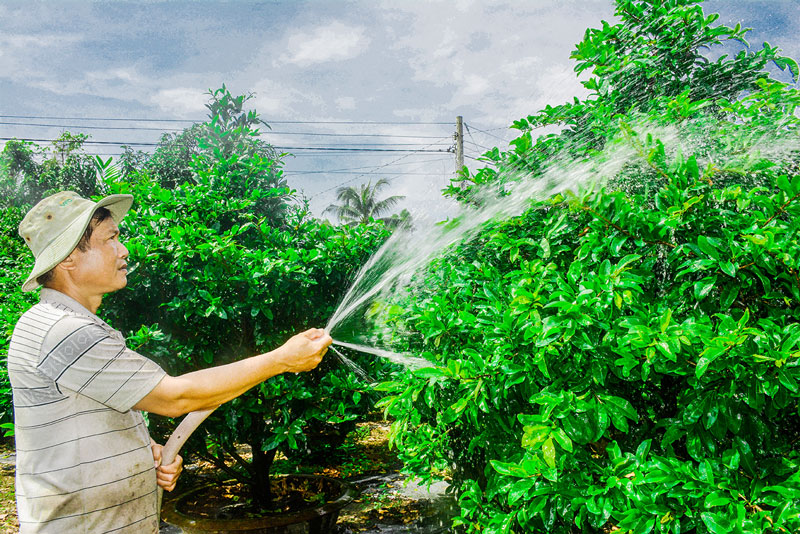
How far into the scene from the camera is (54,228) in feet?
6.22

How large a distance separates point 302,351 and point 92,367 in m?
0.67

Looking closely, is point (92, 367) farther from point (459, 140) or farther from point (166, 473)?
point (459, 140)

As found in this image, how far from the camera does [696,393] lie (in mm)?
1789

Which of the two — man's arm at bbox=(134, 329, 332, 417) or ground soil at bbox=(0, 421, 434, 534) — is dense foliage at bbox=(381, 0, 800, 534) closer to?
man's arm at bbox=(134, 329, 332, 417)

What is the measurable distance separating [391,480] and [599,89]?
5.93 m

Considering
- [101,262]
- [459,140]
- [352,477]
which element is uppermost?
[459,140]

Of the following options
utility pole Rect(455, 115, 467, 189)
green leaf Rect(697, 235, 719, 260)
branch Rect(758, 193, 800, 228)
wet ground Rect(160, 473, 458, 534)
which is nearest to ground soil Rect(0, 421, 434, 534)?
wet ground Rect(160, 473, 458, 534)

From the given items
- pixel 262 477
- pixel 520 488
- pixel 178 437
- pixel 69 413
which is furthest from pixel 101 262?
pixel 262 477

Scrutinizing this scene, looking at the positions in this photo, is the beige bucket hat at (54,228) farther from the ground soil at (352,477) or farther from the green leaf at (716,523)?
the ground soil at (352,477)

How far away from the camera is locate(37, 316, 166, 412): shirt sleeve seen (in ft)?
5.60

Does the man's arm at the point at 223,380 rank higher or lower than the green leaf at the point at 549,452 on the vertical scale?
higher

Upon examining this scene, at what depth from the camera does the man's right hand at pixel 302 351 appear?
1919mm

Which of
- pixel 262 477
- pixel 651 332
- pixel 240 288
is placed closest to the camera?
pixel 651 332

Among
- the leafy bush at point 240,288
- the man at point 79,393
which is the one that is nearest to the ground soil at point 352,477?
the leafy bush at point 240,288
